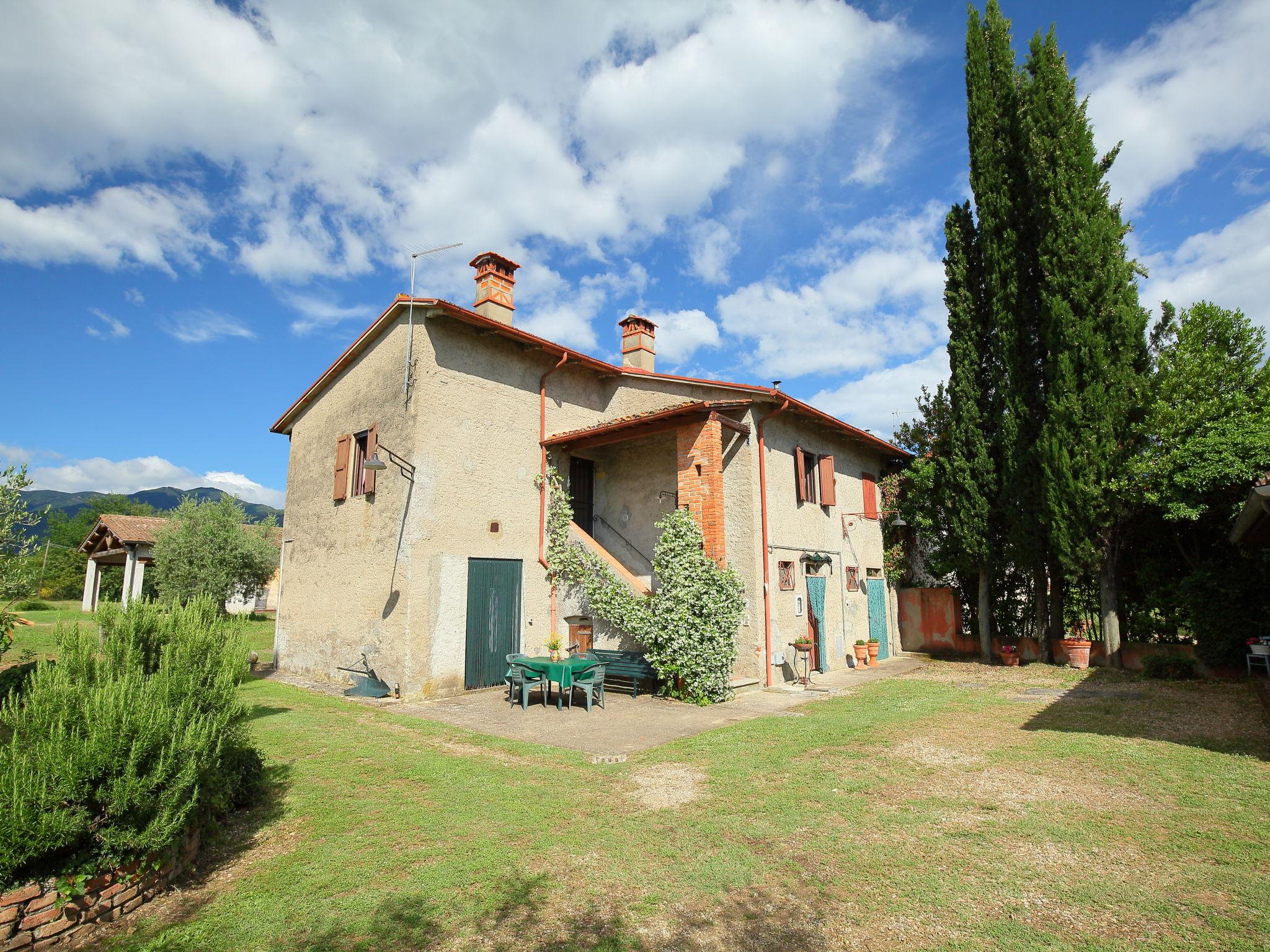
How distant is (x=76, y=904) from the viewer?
3.45 metres

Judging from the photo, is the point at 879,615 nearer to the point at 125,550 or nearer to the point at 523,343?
the point at 523,343

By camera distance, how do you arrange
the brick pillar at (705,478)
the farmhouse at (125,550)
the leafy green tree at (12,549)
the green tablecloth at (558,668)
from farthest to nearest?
the farmhouse at (125,550) < the brick pillar at (705,478) < the green tablecloth at (558,668) < the leafy green tree at (12,549)

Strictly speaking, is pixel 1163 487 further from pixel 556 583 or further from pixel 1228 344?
pixel 556 583

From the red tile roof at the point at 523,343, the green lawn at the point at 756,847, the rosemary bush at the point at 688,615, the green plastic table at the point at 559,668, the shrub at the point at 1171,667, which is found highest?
the red tile roof at the point at 523,343

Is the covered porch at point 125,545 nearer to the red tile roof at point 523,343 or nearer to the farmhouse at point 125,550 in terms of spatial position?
the farmhouse at point 125,550

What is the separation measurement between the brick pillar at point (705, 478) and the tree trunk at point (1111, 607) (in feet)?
26.8

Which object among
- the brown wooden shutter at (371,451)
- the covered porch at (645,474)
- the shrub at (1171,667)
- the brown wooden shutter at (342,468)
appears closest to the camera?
the covered porch at (645,474)

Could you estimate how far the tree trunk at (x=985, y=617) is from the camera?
48.9ft

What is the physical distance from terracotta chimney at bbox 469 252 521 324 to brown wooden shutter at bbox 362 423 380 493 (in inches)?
120

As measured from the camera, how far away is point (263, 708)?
9.51 metres

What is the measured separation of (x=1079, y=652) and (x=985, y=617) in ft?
6.67

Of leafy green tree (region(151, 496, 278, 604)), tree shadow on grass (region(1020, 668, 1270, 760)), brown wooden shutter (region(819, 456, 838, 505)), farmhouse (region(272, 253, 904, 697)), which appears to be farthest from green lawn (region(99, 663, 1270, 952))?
leafy green tree (region(151, 496, 278, 604))

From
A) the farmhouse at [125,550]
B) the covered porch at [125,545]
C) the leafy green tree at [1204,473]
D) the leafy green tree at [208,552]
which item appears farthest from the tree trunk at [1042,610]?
the covered porch at [125,545]

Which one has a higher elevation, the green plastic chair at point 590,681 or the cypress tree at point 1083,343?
the cypress tree at point 1083,343
